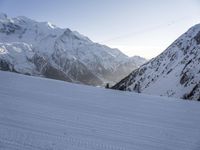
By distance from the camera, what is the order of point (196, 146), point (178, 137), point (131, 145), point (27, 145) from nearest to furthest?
point (27, 145)
point (131, 145)
point (196, 146)
point (178, 137)

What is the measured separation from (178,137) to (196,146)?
5.95m

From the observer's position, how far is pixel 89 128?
141 ft

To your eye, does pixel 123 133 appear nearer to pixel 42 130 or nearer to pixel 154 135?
pixel 154 135

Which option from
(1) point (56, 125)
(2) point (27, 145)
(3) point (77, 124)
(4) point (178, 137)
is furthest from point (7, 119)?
(4) point (178, 137)

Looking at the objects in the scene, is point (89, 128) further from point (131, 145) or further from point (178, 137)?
point (178, 137)

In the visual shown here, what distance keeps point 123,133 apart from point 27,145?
16045 mm

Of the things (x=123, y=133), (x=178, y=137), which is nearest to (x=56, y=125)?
(x=123, y=133)

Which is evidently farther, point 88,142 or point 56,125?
point 56,125

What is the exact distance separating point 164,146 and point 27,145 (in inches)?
593

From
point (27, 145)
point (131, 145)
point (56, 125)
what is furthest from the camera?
point (56, 125)

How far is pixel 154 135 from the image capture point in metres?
44.3

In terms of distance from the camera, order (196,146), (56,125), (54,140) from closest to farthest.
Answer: (54,140) → (196,146) → (56,125)

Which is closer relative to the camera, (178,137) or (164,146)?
(164,146)

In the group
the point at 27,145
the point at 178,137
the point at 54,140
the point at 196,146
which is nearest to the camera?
the point at 27,145
